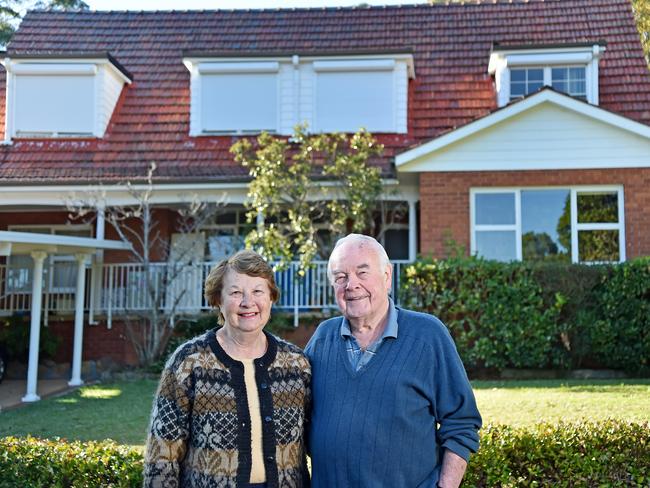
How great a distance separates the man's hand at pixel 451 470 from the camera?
3.16 metres

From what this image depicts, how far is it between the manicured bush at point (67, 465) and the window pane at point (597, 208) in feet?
33.1

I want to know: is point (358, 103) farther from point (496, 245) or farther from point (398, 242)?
point (496, 245)

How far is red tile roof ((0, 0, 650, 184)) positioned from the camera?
49.7ft

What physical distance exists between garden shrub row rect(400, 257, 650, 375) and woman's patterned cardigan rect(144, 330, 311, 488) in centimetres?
884

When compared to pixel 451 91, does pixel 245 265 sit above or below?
below

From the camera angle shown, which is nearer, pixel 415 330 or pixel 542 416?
pixel 415 330

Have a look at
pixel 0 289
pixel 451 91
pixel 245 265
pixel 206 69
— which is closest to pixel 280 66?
pixel 206 69

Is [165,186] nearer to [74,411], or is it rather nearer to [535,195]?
[74,411]

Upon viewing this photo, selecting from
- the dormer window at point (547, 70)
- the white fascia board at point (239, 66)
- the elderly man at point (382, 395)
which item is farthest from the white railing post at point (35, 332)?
the dormer window at point (547, 70)

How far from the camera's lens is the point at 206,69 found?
15648mm

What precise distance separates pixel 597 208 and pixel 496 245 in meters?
1.88

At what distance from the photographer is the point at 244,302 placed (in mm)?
3227

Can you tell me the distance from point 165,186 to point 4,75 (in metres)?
6.46

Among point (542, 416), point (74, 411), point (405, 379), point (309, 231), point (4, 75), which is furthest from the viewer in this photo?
point (4, 75)
